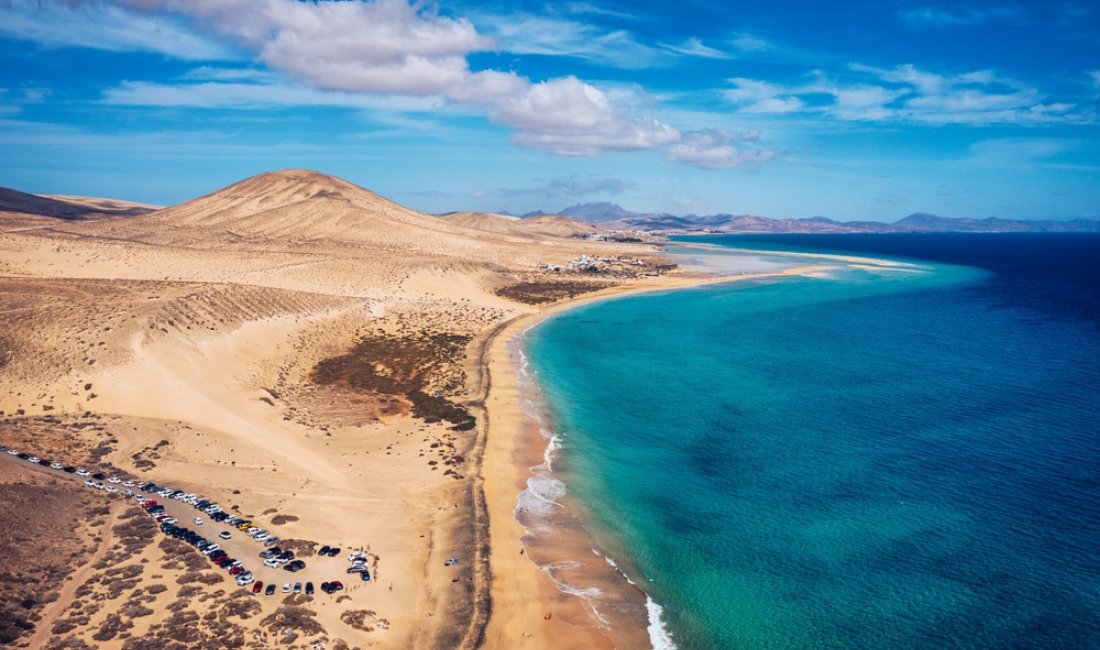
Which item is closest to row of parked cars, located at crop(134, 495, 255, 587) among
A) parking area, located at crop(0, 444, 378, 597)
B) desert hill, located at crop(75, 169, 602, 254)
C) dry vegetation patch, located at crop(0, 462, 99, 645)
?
parking area, located at crop(0, 444, 378, 597)

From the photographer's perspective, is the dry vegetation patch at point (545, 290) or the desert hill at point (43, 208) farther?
the desert hill at point (43, 208)

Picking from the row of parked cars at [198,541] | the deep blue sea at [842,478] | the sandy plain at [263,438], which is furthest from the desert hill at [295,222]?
the row of parked cars at [198,541]

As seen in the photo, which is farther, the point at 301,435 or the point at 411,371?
the point at 411,371

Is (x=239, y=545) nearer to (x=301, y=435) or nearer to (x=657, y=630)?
(x=301, y=435)

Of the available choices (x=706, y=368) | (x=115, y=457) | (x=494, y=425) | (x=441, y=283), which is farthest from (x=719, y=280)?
(x=115, y=457)

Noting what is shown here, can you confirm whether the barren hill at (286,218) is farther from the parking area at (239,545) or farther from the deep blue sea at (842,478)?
the parking area at (239,545)

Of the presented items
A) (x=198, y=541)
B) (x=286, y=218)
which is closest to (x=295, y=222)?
(x=286, y=218)
